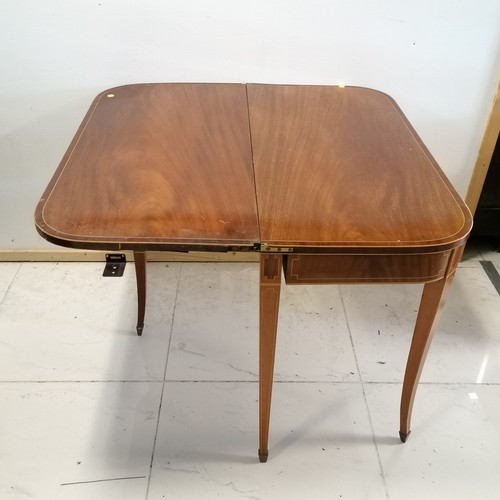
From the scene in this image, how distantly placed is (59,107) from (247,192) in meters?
0.84

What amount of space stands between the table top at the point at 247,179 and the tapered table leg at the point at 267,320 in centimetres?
6

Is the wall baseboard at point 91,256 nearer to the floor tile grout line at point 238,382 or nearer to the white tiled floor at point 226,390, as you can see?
the white tiled floor at point 226,390

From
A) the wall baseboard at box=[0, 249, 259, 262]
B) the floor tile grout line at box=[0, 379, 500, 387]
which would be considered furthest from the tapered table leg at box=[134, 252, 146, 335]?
the wall baseboard at box=[0, 249, 259, 262]

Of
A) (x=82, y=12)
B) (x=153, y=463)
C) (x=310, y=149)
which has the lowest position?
(x=153, y=463)

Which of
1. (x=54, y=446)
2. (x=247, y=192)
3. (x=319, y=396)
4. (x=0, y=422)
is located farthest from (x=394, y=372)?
(x=0, y=422)

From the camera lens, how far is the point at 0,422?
1280 millimetres

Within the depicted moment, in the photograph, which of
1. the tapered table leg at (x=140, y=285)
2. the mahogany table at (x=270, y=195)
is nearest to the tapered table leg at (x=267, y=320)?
the mahogany table at (x=270, y=195)

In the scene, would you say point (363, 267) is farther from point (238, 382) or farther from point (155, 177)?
point (238, 382)

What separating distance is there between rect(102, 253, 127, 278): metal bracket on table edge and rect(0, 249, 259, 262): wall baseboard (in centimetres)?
3

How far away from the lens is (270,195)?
0.92 meters

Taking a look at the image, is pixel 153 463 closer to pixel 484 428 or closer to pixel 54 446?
pixel 54 446

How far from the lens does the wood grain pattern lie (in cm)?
84

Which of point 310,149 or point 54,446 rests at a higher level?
point 310,149

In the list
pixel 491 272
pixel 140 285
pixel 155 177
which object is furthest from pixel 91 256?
pixel 491 272
